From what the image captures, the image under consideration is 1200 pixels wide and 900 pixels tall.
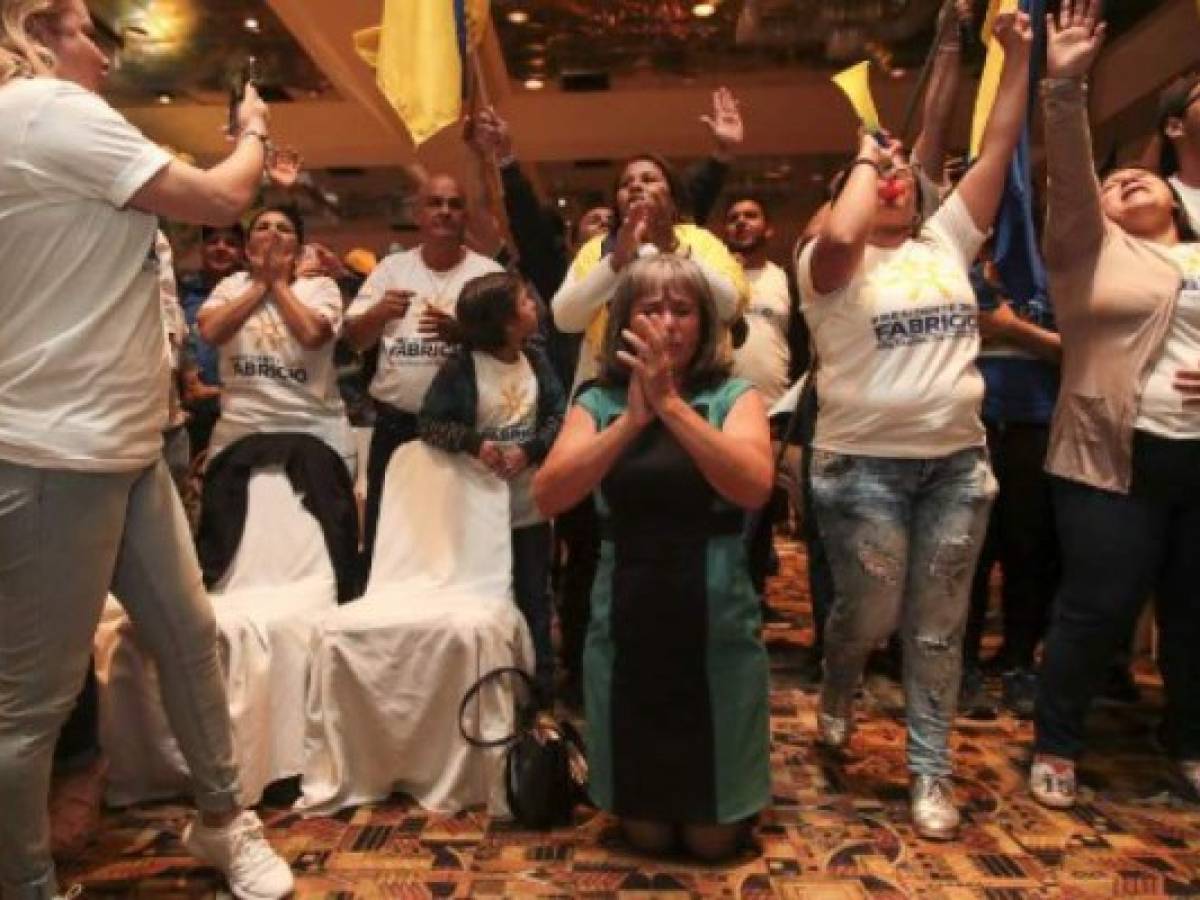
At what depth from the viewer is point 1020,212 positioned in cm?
232

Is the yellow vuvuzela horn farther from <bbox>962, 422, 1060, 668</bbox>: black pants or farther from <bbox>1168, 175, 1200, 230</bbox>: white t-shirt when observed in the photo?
<bbox>962, 422, 1060, 668</bbox>: black pants

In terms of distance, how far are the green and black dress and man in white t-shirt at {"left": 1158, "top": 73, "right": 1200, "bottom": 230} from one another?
131 cm

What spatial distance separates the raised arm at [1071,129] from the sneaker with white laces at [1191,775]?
122 centimetres

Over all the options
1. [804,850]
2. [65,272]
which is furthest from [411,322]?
[804,850]

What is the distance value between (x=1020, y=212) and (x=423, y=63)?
152cm

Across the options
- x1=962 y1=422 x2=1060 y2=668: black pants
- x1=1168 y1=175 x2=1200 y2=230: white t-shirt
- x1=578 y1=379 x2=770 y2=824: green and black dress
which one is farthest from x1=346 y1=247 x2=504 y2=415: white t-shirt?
x1=1168 y1=175 x2=1200 y2=230: white t-shirt

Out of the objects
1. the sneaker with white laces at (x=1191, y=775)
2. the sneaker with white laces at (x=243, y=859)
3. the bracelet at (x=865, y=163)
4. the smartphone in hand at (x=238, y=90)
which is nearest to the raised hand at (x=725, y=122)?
the bracelet at (x=865, y=163)

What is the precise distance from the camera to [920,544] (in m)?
2.20

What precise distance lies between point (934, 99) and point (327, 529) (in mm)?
1869

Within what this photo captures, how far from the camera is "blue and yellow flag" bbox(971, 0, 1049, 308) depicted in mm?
2314

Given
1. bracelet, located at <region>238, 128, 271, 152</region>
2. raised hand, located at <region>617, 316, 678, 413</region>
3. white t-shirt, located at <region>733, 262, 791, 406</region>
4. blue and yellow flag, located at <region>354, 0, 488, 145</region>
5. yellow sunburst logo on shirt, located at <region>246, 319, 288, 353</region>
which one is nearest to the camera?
bracelet, located at <region>238, 128, 271, 152</region>

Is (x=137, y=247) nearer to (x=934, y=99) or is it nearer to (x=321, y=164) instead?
(x=934, y=99)

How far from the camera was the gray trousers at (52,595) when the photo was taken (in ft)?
5.03

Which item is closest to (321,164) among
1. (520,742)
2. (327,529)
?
(327,529)
